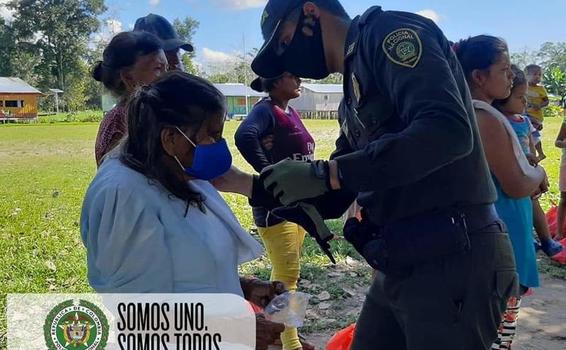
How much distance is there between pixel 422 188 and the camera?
5.03 feet

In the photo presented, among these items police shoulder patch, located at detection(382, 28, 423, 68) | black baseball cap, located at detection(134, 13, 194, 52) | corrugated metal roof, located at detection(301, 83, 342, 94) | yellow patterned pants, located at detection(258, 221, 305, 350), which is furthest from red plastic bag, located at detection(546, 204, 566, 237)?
corrugated metal roof, located at detection(301, 83, 342, 94)

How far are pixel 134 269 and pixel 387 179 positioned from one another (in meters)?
0.75

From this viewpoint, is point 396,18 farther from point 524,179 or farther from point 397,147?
point 524,179

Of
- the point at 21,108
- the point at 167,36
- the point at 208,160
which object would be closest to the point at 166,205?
the point at 208,160

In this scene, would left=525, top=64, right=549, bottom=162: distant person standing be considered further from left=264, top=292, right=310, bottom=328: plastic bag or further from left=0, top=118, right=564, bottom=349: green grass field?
left=264, top=292, right=310, bottom=328: plastic bag

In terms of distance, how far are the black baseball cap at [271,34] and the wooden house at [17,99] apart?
1552 inches

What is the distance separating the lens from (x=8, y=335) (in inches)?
138

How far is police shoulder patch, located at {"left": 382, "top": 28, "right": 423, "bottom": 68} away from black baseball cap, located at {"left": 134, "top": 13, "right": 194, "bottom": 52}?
1899 mm

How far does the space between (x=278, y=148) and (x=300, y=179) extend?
6.83ft

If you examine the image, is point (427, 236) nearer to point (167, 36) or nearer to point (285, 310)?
point (285, 310)

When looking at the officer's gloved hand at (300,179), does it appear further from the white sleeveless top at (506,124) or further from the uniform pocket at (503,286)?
the white sleeveless top at (506,124)

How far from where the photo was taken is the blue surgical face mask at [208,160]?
174cm

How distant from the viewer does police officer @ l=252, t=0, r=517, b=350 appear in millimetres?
1367

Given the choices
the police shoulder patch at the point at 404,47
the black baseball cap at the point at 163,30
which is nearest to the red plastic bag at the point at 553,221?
the black baseball cap at the point at 163,30
